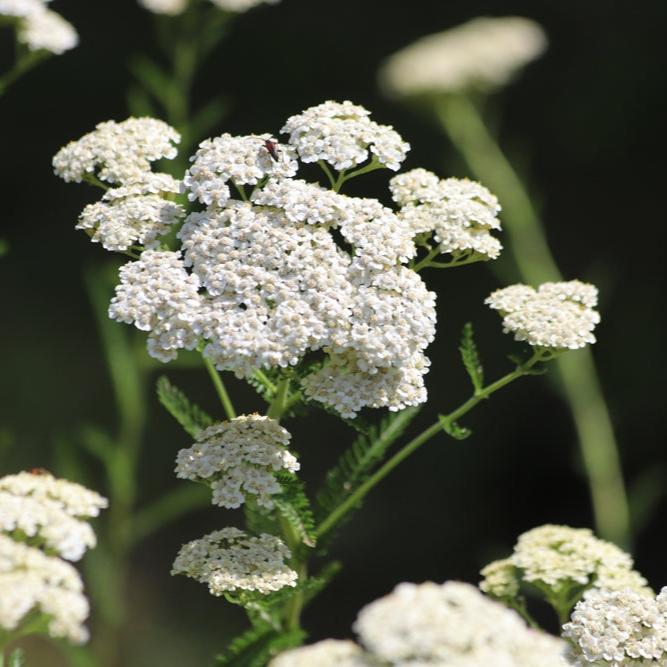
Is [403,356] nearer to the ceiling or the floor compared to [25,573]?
nearer to the ceiling

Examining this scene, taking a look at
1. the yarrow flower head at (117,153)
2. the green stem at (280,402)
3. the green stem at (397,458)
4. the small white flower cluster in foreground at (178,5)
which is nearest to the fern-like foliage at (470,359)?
the green stem at (397,458)

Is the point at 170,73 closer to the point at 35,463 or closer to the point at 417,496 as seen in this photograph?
the point at 35,463

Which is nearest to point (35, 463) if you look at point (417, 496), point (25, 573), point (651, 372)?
point (417, 496)

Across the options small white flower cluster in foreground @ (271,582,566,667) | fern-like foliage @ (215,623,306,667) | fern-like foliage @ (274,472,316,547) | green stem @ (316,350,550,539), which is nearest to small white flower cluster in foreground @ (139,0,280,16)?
green stem @ (316,350,550,539)

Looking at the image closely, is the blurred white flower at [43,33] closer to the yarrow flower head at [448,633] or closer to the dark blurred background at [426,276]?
the yarrow flower head at [448,633]

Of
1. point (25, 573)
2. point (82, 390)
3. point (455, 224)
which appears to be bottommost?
point (25, 573)

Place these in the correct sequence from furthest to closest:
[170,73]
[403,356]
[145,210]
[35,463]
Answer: [170,73] < [35,463] < [145,210] < [403,356]

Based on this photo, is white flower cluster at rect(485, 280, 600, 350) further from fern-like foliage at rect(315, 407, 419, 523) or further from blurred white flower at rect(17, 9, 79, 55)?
blurred white flower at rect(17, 9, 79, 55)
